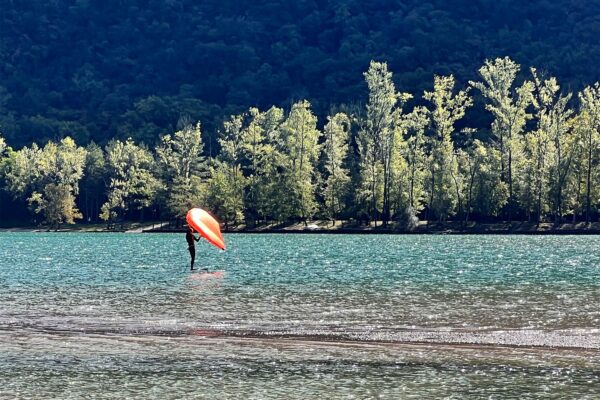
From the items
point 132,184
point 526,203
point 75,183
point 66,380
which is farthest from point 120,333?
point 75,183

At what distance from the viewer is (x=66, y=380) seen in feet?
69.5

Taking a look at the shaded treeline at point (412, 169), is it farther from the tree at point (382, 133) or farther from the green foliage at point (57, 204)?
the green foliage at point (57, 204)

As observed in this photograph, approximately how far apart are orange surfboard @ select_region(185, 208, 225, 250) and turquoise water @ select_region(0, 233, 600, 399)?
8624 millimetres

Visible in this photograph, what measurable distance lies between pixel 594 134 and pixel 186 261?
290 feet

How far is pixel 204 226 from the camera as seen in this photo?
2464 inches

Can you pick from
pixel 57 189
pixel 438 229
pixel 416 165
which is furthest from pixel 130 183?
pixel 438 229

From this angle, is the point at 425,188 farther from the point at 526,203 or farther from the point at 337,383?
the point at 337,383

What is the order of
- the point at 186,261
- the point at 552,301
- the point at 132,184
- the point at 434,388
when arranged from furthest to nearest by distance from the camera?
the point at 132,184 → the point at 186,261 → the point at 552,301 → the point at 434,388

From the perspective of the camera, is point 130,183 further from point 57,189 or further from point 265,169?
point 265,169

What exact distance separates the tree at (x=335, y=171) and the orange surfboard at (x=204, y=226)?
87.2 metres

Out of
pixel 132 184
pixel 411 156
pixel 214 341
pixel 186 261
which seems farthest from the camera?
pixel 132 184

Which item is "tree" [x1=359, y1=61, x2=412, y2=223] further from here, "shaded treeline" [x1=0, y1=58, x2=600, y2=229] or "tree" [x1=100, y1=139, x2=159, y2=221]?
"tree" [x1=100, y1=139, x2=159, y2=221]

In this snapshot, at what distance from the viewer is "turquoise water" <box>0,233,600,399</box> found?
20.5m

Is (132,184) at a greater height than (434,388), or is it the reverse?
(132,184)
